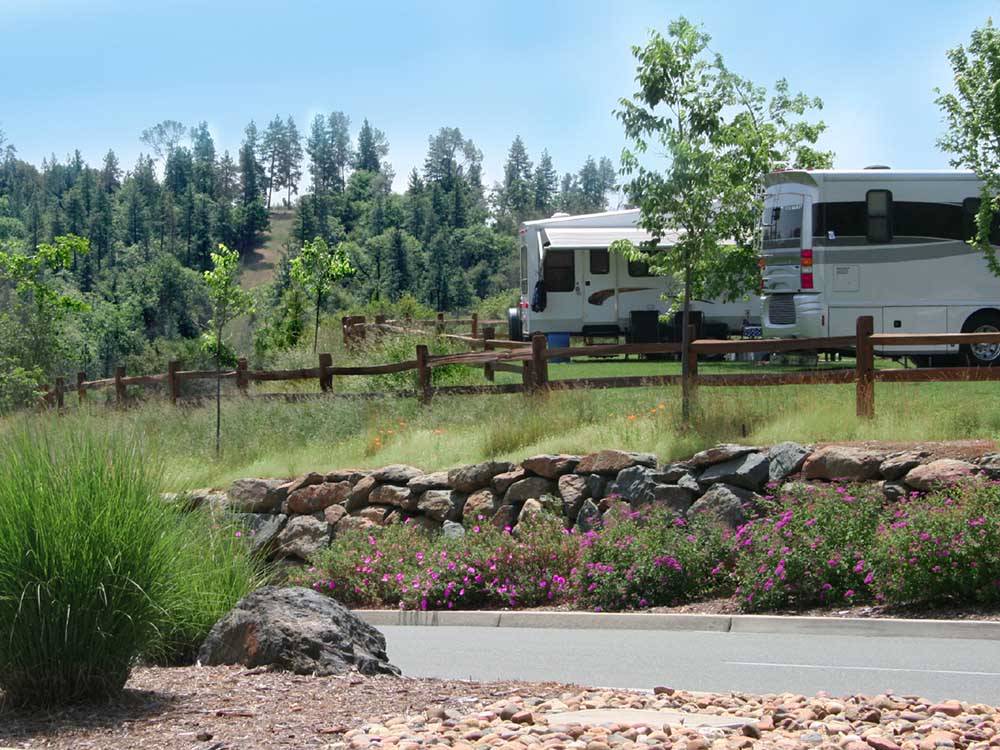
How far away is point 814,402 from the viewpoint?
48.9 ft

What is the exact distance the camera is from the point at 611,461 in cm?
1407

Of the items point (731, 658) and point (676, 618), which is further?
point (676, 618)

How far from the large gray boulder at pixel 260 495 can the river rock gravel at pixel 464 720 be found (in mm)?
10739

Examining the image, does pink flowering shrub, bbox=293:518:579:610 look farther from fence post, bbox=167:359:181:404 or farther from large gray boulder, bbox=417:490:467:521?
fence post, bbox=167:359:181:404

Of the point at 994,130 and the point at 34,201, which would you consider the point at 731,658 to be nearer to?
the point at 994,130

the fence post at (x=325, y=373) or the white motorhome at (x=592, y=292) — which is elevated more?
the white motorhome at (x=592, y=292)

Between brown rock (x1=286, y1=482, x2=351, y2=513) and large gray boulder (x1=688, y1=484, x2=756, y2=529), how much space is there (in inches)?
216

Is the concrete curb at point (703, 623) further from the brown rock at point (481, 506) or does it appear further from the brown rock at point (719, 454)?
the brown rock at point (719, 454)

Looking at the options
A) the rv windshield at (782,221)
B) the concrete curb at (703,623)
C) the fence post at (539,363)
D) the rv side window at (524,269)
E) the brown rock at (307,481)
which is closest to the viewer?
the concrete curb at (703,623)

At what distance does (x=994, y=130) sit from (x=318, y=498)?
49.0 ft

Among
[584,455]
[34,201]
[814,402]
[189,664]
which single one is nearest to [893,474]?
[814,402]

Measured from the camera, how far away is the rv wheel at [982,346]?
2111 cm

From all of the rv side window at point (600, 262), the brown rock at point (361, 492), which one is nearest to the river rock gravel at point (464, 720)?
the brown rock at point (361, 492)

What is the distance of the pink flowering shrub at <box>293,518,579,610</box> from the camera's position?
43.1 feet
